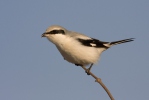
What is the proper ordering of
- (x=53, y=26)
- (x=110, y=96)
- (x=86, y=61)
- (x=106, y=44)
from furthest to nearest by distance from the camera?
1. (x=106, y=44)
2. (x=86, y=61)
3. (x=53, y=26)
4. (x=110, y=96)

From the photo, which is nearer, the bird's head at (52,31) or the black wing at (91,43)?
the bird's head at (52,31)

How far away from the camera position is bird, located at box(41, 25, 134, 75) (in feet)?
15.7

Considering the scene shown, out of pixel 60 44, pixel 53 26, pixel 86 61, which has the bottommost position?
pixel 86 61

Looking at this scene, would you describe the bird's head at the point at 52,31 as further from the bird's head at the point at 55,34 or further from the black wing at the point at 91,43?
the black wing at the point at 91,43

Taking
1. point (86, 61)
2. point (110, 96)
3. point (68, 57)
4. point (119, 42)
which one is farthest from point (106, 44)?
point (110, 96)

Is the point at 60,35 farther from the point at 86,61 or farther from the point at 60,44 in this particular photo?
the point at 86,61

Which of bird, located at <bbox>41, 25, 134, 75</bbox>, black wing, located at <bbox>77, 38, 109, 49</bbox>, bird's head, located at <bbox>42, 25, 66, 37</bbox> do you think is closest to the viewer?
bird's head, located at <bbox>42, 25, 66, 37</bbox>

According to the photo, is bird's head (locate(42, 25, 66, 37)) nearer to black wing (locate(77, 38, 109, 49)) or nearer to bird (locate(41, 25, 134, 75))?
bird (locate(41, 25, 134, 75))

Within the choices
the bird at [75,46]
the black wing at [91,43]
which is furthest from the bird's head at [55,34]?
the black wing at [91,43]

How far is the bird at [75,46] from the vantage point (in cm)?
479

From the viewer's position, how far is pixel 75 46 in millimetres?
5207

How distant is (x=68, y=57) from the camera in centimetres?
508

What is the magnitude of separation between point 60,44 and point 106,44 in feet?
3.98

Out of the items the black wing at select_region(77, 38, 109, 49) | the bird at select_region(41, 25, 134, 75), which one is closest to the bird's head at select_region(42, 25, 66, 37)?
the bird at select_region(41, 25, 134, 75)
